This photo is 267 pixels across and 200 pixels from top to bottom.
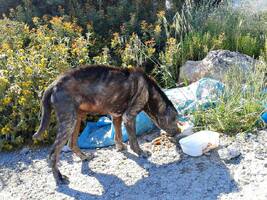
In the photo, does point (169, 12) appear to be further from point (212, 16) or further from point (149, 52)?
point (149, 52)

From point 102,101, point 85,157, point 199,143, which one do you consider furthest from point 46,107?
point 199,143

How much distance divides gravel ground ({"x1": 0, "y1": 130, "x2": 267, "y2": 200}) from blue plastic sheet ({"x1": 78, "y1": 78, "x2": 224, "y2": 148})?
233 mm

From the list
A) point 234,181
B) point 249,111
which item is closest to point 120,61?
point 249,111

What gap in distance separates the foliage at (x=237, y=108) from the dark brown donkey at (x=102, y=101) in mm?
518

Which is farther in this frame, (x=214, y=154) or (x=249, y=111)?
(x=249, y=111)

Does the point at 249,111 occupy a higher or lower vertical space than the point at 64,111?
lower

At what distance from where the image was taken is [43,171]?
587 centimetres

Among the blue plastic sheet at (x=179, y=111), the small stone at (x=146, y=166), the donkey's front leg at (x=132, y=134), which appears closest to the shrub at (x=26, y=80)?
the blue plastic sheet at (x=179, y=111)

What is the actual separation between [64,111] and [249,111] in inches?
98.7

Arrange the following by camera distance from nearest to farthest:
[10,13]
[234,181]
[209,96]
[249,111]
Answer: [234,181] < [249,111] < [209,96] < [10,13]

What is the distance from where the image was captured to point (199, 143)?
18.7ft

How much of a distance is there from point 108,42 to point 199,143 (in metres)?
3.67

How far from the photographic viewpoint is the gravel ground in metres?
5.14

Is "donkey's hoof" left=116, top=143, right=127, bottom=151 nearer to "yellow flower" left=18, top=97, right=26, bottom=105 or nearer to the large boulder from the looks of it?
"yellow flower" left=18, top=97, right=26, bottom=105
